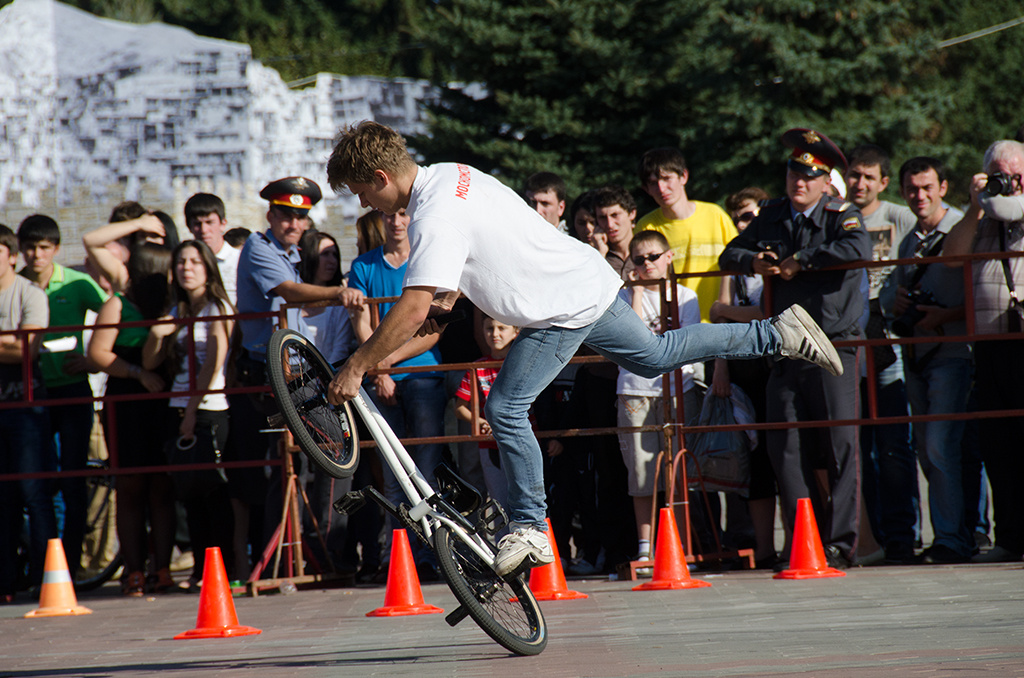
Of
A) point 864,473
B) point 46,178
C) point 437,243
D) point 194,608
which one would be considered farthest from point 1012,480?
point 46,178

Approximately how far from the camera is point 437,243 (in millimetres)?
4535

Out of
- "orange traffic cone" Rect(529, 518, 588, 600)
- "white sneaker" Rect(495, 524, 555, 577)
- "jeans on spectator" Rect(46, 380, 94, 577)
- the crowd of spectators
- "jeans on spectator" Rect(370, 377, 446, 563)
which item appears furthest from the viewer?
"jeans on spectator" Rect(46, 380, 94, 577)

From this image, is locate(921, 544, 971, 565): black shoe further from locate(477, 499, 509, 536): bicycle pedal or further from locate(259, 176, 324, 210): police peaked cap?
locate(259, 176, 324, 210): police peaked cap

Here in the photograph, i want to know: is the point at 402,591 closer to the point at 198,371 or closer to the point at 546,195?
the point at 198,371

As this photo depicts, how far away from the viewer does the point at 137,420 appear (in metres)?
8.25

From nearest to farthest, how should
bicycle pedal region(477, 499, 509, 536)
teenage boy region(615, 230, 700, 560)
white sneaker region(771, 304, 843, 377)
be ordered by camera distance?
1. bicycle pedal region(477, 499, 509, 536)
2. white sneaker region(771, 304, 843, 377)
3. teenage boy region(615, 230, 700, 560)

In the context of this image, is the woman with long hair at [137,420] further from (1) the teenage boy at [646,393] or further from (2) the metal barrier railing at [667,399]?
(1) the teenage boy at [646,393]

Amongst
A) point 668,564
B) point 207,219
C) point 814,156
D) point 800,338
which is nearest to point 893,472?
point 668,564

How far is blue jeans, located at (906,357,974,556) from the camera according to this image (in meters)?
7.37

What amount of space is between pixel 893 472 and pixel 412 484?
399cm

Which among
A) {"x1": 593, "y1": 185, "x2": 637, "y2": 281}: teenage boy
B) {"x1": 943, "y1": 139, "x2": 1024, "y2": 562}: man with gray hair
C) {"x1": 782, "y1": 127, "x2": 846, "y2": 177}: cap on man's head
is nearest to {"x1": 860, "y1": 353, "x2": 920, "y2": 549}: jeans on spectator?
{"x1": 943, "y1": 139, "x2": 1024, "y2": 562}: man with gray hair

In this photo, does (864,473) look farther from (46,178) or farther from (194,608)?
(46,178)

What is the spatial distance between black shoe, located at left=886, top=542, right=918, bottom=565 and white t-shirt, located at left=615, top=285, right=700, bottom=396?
169 cm

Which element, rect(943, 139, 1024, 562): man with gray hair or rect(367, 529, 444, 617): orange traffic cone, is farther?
rect(943, 139, 1024, 562): man with gray hair
